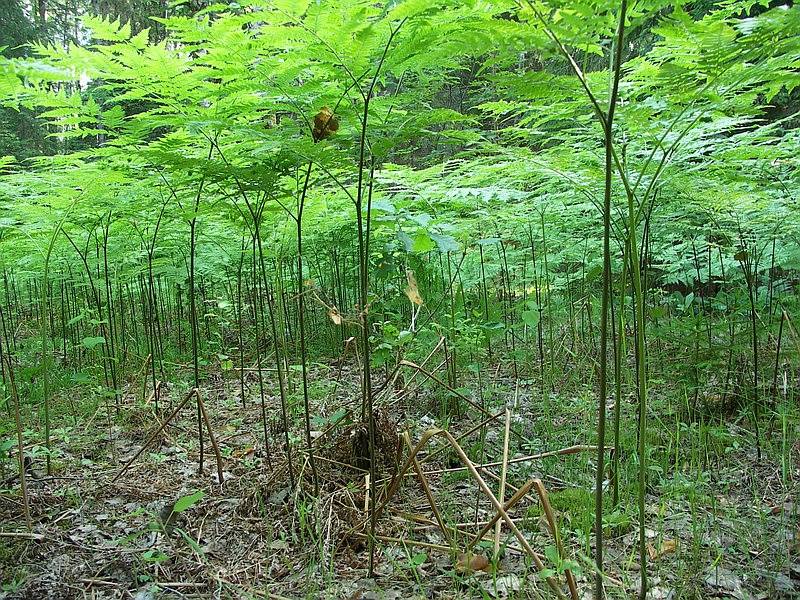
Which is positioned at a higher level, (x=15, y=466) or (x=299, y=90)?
(x=299, y=90)

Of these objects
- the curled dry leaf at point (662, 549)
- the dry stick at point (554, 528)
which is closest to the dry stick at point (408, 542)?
the dry stick at point (554, 528)

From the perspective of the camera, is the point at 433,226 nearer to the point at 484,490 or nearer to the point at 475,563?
the point at 484,490

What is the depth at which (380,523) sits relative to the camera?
220cm

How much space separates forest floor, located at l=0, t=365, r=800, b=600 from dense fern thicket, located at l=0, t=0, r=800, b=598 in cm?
2

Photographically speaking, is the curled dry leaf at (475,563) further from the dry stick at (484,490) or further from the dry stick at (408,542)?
the dry stick at (484,490)

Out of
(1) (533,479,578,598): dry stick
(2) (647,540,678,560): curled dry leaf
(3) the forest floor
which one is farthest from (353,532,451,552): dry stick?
(2) (647,540,678,560): curled dry leaf

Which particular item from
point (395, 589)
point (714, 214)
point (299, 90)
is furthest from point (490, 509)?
point (714, 214)

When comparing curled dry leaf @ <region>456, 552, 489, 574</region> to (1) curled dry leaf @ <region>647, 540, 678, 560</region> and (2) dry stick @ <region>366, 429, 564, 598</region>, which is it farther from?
(1) curled dry leaf @ <region>647, 540, 678, 560</region>

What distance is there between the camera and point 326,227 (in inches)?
161

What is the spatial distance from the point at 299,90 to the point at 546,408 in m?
2.13

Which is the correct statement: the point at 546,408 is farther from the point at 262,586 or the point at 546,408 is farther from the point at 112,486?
the point at 112,486

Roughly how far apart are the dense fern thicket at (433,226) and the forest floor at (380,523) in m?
0.02

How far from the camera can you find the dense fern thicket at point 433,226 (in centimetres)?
160

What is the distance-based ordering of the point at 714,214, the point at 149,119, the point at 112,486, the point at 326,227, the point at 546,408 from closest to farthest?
1. the point at 149,119
2. the point at 112,486
3. the point at 546,408
4. the point at 714,214
5. the point at 326,227
